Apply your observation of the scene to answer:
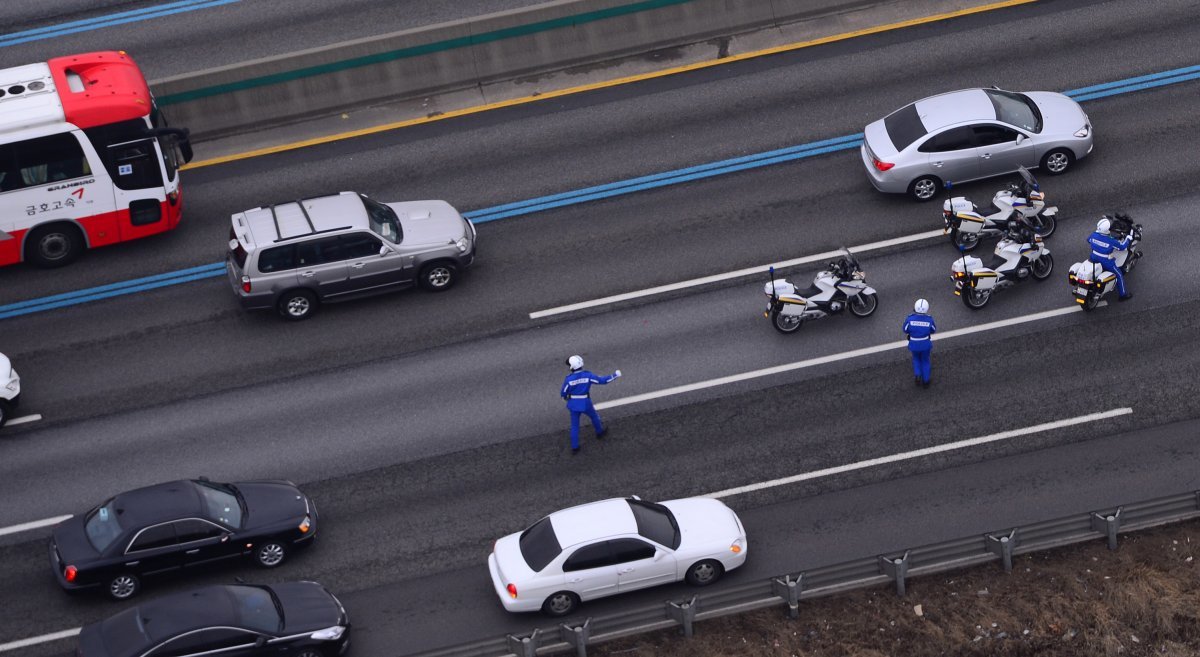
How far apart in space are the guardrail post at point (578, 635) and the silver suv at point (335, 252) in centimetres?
875

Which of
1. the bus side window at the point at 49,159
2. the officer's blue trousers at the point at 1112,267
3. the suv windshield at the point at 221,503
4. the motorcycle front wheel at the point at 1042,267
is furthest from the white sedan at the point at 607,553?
the bus side window at the point at 49,159

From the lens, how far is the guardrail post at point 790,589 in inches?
786

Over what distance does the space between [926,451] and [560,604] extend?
6601 mm

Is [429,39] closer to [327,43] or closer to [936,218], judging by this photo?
[327,43]

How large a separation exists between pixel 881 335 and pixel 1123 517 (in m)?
5.51

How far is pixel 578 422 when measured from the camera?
22844 mm

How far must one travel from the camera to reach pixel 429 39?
30703 mm

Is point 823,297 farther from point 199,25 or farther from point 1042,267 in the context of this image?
point 199,25

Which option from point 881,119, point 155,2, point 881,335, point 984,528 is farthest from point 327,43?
point 984,528

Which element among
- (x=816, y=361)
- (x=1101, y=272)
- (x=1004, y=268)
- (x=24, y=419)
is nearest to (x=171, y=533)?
(x=24, y=419)

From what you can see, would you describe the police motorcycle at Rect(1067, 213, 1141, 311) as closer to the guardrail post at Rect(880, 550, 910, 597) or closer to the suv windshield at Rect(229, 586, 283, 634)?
the guardrail post at Rect(880, 550, 910, 597)

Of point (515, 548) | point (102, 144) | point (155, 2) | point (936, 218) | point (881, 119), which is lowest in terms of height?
point (515, 548)

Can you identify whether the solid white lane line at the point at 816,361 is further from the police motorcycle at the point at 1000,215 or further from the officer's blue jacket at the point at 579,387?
the police motorcycle at the point at 1000,215

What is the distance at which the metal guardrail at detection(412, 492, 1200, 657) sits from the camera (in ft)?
64.9
